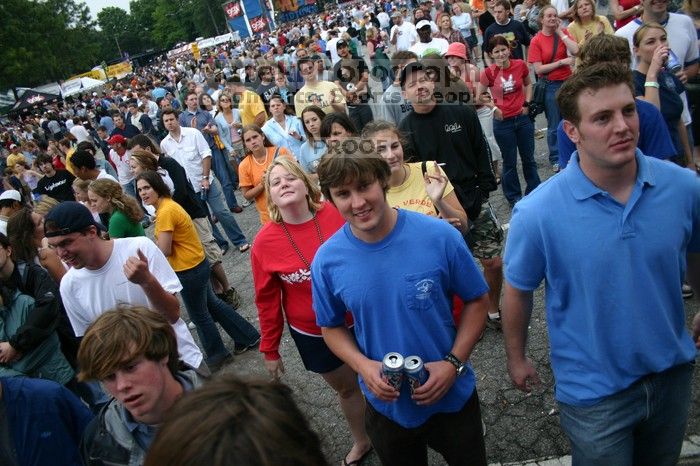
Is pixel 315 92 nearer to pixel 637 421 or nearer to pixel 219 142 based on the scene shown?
pixel 219 142

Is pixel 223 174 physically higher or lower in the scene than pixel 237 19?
lower

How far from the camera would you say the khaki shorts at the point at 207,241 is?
5582mm

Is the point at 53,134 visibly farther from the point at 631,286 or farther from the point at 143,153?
the point at 631,286

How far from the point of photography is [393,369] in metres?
1.99

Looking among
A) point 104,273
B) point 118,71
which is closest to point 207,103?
point 104,273

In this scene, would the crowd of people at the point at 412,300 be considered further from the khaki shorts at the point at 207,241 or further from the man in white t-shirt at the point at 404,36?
the man in white t-shirt at the point at 404,36

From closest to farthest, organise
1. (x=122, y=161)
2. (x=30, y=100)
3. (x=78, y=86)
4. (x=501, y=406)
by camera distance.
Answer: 1. (x=501, y=406)
2. (x=122, y=161)
3. (x=30, y=100)
4. (x=78, y=86)

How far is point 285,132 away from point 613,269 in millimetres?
5277

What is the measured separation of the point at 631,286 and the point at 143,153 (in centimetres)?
478

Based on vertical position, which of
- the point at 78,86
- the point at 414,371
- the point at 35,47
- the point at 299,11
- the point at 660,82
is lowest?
the point at 414,371

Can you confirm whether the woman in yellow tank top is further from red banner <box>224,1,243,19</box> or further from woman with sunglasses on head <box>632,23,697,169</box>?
red banner <box>224,1,243,19</box>

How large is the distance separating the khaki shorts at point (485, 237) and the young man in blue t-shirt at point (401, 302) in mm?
1477

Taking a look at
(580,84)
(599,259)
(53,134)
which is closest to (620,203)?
(599,259)

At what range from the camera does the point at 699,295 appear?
209 cm
